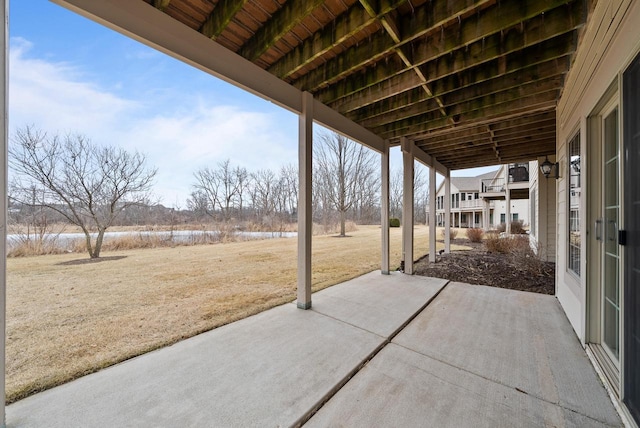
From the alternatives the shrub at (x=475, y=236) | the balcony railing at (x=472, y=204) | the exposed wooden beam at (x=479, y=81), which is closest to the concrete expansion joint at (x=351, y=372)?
the exposed wooden beam at (x=479, y=81)

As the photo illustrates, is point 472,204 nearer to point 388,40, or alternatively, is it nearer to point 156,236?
point 388,40

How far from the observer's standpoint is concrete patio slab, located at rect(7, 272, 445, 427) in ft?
5.03

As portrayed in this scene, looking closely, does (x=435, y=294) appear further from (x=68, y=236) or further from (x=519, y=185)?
(x=519, y=185)

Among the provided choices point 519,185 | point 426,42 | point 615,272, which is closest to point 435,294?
point 615,272

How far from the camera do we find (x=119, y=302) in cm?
355

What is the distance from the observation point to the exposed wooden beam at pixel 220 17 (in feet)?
6.72

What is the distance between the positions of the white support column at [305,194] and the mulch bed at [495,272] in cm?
321

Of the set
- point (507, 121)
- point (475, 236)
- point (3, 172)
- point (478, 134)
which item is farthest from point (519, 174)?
point (3, 172)

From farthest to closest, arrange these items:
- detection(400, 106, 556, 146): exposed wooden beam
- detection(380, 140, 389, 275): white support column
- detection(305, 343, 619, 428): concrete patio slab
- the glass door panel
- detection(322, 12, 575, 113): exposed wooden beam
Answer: detection(380, 140, 389, 275): white support column, detection(400, 106, 556, 146): exposed wooden beam, detection(322, 12, 575, 113): exposed wooden beam, the glass door panel, detection(305, 343, 619, 428): concrete patio slab

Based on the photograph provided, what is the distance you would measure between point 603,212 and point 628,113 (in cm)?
95

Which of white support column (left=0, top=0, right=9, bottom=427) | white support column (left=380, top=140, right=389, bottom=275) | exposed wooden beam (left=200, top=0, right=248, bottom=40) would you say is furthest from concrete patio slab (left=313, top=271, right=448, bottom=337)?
exposed wooden beam (left=200, top=0, right=248, bottom=40)

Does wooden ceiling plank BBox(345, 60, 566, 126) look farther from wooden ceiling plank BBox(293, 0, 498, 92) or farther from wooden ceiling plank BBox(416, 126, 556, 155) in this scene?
wooden ceiling plank BBox(416, 126, 556, 155)

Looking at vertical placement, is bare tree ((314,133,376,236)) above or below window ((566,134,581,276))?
above

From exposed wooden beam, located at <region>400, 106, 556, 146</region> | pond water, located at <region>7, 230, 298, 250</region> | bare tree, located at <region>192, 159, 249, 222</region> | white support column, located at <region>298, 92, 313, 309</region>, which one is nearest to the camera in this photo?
white support column, located at <region>298, 92, 313, 309</region>
